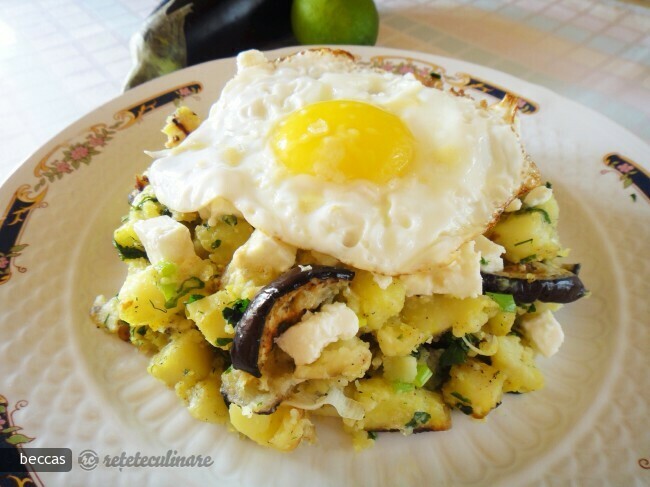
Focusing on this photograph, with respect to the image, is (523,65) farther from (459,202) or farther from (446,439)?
(446,439)

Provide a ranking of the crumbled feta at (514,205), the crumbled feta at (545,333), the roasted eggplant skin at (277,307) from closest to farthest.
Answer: the roasted eggplant skin at (277,307)
the crumbled feta at (545,333)
the crumbled feta at (514,205)

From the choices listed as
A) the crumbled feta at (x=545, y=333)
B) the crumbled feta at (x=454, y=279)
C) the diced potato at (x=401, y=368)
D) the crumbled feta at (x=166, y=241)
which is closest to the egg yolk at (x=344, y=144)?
the crumbled feta at (x=454, y=279)

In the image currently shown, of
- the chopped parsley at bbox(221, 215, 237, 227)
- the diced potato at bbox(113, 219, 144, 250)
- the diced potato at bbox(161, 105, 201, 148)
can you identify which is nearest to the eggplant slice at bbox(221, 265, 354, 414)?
the chopped parsley at bbox(221, 215, 237, 227)

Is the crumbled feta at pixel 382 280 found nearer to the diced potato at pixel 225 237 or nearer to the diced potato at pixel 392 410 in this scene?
the diced potato at pixel 392 410

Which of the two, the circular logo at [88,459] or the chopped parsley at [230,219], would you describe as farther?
the chopped parsley at [230,219]

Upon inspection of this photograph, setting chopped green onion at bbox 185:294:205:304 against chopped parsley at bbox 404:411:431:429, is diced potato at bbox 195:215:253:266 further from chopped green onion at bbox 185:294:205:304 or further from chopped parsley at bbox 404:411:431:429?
chopped parsley at bbox 404:411:431:429

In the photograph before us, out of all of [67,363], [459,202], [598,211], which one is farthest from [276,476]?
[598,211]

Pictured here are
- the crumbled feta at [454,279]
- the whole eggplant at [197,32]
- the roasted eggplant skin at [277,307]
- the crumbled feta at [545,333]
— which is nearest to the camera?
the roasted eggplant skin at [277,307]
